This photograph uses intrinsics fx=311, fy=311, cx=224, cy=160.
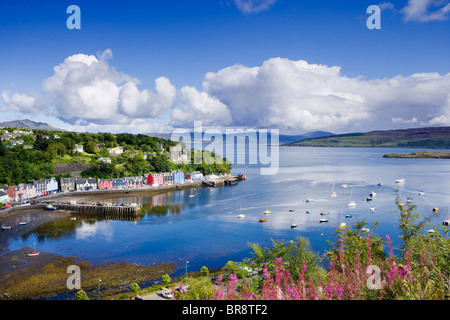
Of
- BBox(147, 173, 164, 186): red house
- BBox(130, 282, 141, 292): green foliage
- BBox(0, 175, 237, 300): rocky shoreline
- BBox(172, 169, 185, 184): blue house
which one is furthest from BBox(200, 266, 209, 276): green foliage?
BBox(172, 169, 185, 184): blue house

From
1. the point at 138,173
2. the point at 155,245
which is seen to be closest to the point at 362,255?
the point at 155,245

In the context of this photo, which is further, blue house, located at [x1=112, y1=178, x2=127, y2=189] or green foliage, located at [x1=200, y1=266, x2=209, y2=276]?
blue house, located at [x1=112, y1=178, x2=127, y2=189]

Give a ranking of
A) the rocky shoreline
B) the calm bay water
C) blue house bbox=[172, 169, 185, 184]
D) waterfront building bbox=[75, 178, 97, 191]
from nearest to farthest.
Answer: the rocky shoreline, the calm bay water, waterfront building bbox=[75, 178, 97, 191], blue house bbox=[172, 169, 185, 184]

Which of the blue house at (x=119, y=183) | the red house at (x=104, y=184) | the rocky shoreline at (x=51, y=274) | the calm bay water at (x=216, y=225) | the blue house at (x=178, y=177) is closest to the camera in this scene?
the rocky shoreline at (x=51, y=274)

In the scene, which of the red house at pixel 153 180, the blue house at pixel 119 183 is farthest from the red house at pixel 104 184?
the red house at pixel 153 180

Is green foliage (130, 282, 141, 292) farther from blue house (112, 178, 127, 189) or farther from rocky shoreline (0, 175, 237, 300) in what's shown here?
blue house (112, 178, 127, 189)

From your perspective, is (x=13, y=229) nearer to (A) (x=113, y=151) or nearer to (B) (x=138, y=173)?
(B) (x=138, y=173)

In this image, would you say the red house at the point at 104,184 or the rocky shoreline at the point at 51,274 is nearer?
the rocky shoreline at the point at 51,274

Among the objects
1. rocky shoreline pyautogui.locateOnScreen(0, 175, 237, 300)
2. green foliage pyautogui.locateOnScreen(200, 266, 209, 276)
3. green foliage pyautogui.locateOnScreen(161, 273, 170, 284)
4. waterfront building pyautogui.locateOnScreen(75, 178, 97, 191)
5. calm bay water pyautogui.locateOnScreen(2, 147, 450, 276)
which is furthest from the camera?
waterfront building pyautogui.locateOnScreen(75, 178, 97, 191)

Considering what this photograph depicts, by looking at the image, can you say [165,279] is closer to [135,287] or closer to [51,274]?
[135,287]

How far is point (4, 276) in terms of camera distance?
13.8 m

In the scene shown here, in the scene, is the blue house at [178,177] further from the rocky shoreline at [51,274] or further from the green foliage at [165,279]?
the green foliage at [165,279]
